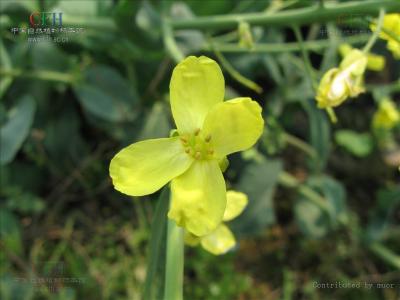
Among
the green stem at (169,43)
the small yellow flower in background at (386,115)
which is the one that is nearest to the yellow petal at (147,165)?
the green stem at (169,43)

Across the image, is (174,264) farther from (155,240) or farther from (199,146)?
(199,146)

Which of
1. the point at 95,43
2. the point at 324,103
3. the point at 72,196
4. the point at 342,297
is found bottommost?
the point at 342,297

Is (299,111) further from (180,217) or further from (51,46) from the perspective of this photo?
(180,217)

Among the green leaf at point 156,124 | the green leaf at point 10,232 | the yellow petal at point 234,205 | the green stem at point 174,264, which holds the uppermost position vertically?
the green leaf at point 156,124

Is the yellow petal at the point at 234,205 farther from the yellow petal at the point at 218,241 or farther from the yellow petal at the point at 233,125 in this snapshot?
the yellow petal at the point at 233,125

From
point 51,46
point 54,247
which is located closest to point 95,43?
point 51,46
